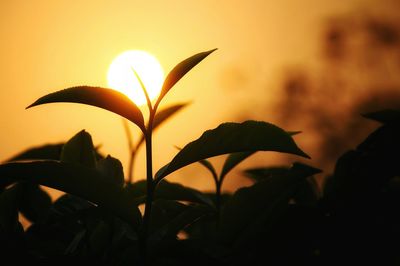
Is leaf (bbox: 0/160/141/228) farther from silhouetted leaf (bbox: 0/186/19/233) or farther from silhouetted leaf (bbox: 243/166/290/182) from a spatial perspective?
silhouetted leaf (bbox: 243/166/290/182)

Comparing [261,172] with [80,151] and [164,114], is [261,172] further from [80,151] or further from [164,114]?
[80,151]

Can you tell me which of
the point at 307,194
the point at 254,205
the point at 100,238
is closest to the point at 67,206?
the point at 100,238

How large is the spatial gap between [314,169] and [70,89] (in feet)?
1.19

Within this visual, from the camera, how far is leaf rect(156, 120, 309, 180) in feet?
1.53

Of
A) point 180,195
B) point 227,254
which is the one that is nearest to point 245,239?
point 227,254

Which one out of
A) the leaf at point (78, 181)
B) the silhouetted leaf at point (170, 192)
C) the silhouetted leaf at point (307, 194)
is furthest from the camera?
the silhouetted leaf at point (307, 194)

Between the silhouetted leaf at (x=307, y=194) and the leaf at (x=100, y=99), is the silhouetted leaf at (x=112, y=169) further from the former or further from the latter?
the silhouetted leaf at (x=307, y=194)

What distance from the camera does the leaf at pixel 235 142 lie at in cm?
46

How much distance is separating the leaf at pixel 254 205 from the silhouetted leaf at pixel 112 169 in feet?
0.58

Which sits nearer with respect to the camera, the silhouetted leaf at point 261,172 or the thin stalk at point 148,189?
the thin stalk at point 148,189

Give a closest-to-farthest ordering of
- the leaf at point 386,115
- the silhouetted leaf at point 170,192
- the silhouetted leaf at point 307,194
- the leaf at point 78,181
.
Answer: the leaf at point 78,181 < the leaf at point 386,115 < the silhouetted leaf at point 170,192 < the silhouetted leaf at point 307,194

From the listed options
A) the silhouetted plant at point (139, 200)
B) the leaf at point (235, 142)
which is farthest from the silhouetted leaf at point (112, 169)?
the leaf at point (235, 142)

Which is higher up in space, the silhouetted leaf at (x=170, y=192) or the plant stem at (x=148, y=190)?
the plant stem at (x=148, y=190)

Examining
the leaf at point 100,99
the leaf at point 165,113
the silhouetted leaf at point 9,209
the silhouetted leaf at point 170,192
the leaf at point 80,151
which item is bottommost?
the silhouetted leaf at point 170,192
